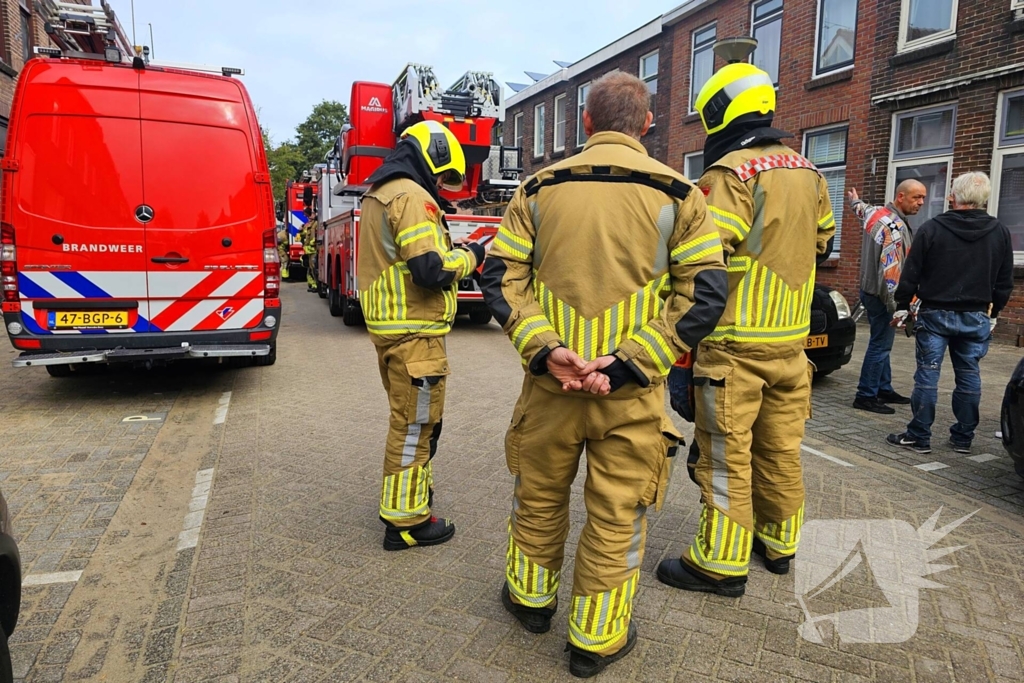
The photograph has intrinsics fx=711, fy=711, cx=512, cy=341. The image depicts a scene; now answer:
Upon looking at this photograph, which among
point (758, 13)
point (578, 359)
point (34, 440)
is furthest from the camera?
point (758, 13)

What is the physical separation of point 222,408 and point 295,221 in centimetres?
1665

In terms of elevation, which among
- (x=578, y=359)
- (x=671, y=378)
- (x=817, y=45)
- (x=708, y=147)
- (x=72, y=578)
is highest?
(x=817, y=45)

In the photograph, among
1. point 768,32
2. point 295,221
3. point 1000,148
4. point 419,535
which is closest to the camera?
point 419,535

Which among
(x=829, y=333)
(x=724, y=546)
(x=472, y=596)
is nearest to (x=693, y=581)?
(x=724, y=546)

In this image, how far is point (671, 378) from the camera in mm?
3193

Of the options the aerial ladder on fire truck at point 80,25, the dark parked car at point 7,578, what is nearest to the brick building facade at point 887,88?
the aerial ladder on fire truck at point 80,25

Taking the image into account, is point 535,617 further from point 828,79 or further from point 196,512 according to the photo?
point 828,79

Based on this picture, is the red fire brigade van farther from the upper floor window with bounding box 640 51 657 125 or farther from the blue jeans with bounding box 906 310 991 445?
the upper floor window with bounding box 640 51 657 125

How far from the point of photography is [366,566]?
10.5 ft

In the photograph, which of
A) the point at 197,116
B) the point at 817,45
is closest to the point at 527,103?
the point at 817,45

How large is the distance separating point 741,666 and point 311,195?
17.2m

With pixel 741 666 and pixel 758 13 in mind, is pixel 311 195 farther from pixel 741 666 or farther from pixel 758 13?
pixel 741 666

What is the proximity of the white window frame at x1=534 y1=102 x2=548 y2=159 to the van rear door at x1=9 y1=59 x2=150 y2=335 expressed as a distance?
19196mm

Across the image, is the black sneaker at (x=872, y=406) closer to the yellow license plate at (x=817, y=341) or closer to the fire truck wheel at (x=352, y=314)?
the yellow license plate at (x=817, y=341)
